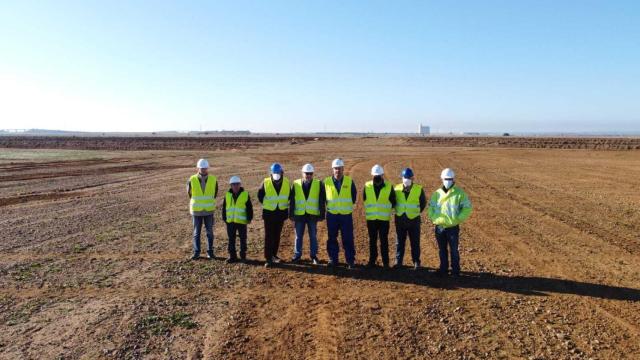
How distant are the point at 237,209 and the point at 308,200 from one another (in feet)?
4.82

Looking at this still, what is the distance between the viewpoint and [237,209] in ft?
30.4

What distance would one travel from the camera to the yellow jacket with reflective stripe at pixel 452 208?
7945mm

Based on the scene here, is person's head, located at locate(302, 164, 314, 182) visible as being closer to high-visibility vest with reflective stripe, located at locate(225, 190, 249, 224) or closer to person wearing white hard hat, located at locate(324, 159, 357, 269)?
person wearing white hard hat, located at locate(324, 159, 357, 269)

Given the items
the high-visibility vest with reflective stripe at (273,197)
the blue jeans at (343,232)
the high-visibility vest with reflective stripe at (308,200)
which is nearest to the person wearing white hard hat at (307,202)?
the high-visibility vest with reflective stripe at (308,200)

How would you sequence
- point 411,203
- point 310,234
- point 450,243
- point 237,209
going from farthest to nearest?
point 237,209, point 310,234, point 411,203, point 450,243

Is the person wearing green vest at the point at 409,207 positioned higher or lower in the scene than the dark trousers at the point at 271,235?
higher

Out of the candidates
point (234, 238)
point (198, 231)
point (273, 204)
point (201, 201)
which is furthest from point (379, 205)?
point (198, 231)

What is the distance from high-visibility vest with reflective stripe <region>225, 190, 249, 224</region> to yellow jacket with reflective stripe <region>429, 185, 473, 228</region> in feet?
12.1

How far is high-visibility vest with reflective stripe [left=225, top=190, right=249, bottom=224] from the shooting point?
364 inches

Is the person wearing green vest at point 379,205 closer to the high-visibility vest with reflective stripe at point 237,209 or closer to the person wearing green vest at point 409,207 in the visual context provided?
the person wearing green vest at point 409,207

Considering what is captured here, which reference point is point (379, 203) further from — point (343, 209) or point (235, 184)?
point (235, 184)

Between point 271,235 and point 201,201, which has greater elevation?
point 201,201

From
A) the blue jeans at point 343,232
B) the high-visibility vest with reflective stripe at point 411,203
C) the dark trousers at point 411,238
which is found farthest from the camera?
the blue jeans at point 343,232

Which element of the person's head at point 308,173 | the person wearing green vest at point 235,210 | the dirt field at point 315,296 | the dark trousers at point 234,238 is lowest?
the dirt field at point 315,296
